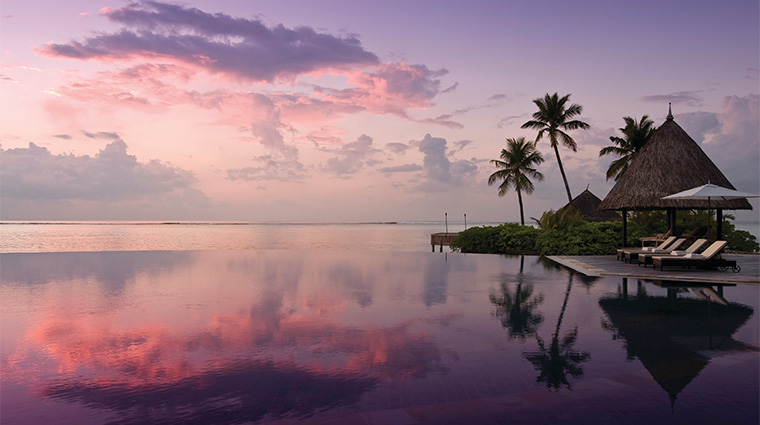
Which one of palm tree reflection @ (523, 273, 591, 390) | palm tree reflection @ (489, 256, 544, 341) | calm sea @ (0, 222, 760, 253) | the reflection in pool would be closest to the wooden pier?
calm sea @ (0, 222, 760, 253)

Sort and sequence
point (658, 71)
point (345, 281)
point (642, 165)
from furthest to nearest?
point (658, 71) → point (642, 165) → point (345, 281)

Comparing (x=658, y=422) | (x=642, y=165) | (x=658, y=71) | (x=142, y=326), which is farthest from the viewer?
(x=658, y=71)

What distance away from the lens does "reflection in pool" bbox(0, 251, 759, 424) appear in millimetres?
4148

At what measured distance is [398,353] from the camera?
5.93 meters

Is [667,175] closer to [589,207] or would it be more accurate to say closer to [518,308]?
[518,308]

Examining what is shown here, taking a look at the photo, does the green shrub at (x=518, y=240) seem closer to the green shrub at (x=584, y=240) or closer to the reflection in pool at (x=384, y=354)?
the green shrub at (x=584, y=240)

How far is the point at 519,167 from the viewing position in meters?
39.7

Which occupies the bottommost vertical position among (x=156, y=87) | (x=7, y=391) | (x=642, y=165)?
(x=7, y=391)

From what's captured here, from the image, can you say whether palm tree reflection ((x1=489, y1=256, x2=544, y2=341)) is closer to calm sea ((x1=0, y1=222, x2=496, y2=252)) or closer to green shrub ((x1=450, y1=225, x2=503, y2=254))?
green shrub ((x1=450, y1=225, x2=503, y2=254))

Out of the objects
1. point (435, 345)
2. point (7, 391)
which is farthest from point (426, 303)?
point (7, 391)

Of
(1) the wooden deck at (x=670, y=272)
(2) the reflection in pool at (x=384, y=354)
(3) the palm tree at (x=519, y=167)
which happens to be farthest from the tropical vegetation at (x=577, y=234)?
(3) the palm tree at (x=519, y=167)

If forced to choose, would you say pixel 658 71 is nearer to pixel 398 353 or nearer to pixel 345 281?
pixel 345 281

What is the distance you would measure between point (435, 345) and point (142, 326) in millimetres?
4886

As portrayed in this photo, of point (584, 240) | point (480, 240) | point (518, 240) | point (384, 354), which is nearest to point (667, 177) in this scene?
point (584, 240)
